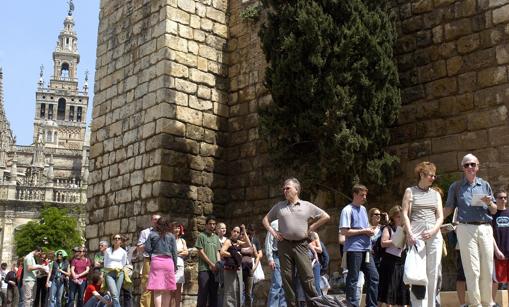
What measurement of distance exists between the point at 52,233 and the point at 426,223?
4818 cm

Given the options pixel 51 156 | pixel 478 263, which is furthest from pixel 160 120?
pixel 51 156

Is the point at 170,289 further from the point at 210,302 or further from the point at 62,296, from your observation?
the point at 62,296

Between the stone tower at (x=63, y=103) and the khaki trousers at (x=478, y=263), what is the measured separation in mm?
Answer: 95925

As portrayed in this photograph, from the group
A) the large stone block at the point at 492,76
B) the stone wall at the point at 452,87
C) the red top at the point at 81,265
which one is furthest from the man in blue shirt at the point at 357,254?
the red top at the point at 81,265

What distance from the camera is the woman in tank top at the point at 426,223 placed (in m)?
6.01

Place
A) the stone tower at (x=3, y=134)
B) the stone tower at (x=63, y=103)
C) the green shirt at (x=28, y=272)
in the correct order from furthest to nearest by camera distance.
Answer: the stone tower at (x=63, y=103) < the stone tower at (x=3, y=134) < the green shirt at (x=28, y=272)

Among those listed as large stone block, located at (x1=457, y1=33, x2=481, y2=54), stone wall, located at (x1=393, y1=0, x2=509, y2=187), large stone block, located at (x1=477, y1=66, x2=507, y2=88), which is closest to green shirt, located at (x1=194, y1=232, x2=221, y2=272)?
stone wall, located at (x1=393, y1=0, x2=509, y2=187)

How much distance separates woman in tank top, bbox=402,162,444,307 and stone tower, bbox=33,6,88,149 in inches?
3769

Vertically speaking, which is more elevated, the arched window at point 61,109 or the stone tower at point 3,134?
the arched window at point 61,109

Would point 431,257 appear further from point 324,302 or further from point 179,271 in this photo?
point 179,271

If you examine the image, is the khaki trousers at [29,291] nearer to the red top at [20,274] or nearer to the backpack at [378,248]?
the red top at [20,274]

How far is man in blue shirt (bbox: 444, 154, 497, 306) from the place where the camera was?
242 inches

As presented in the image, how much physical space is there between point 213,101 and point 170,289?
192 inches

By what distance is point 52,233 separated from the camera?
5056 centimetres
